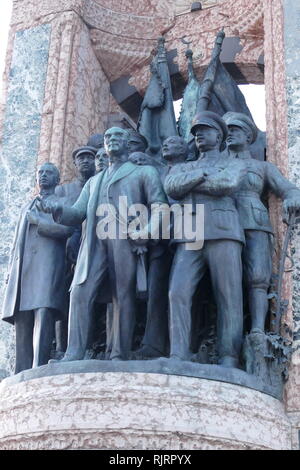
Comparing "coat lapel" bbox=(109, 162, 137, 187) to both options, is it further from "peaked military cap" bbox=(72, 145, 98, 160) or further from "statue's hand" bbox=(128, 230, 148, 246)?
"peaked military cap" bbox=(72, 145, 98, 160)

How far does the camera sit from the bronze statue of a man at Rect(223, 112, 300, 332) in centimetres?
722

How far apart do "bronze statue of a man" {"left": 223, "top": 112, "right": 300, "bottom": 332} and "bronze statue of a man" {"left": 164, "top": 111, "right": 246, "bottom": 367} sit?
178 millimetres

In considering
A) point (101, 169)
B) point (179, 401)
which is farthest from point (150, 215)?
point (179, 401)

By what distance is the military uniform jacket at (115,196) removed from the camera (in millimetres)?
7273

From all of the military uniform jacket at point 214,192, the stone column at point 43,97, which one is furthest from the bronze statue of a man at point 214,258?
the stone column at point 43,97

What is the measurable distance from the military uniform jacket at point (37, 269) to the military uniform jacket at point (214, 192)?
1098mm

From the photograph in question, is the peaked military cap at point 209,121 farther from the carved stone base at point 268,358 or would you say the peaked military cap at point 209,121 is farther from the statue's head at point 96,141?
the carved stone base at point 268,358

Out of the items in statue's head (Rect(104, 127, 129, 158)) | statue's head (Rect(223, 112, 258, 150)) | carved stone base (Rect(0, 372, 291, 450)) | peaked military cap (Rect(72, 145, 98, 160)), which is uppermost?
peaked military cap (Rect(72, 145, 98, 160))

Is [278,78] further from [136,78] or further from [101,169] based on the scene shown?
[136,78]

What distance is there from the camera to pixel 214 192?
720 cm

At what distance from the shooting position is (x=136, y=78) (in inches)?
407

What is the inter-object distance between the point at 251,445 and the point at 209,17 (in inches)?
209

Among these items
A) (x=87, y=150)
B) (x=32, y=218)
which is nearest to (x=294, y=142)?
(x=87, y=150)

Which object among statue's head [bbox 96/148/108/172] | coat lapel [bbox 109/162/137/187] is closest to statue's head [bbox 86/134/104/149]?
statue's head [bbox 96/148/108/172]
